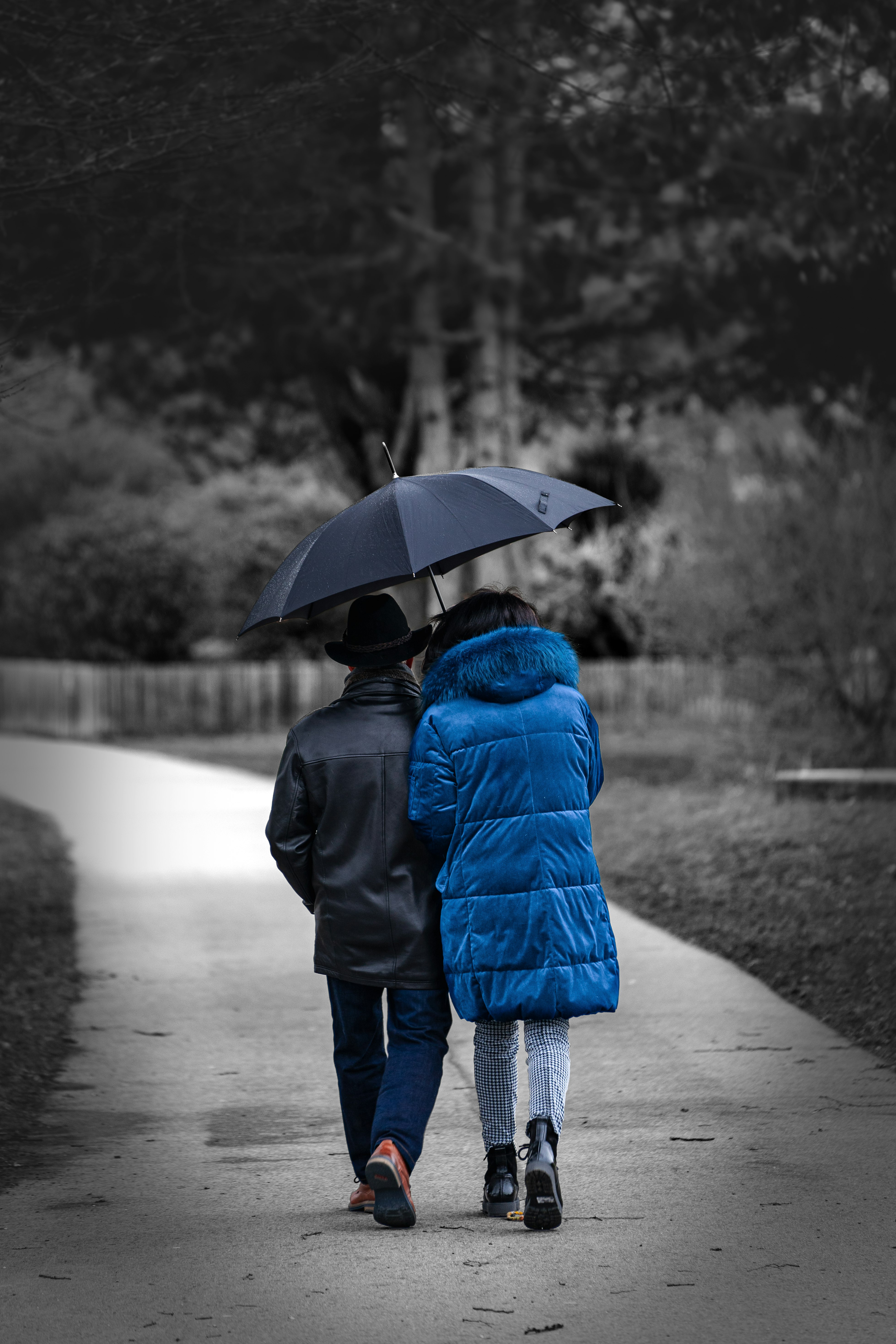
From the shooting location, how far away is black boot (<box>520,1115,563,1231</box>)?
4.52 metres

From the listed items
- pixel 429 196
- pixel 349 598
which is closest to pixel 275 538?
pixel 429 196

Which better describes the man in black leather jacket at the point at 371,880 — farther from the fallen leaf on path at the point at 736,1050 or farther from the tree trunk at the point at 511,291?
the tree trunk at the point at 511,291

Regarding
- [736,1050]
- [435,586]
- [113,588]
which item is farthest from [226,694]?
[435,586]

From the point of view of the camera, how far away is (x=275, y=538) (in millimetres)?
30250

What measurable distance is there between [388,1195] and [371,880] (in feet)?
2.69

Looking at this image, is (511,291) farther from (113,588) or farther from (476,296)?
(113,588)

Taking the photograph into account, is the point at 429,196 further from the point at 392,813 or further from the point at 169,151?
the point at 392,813

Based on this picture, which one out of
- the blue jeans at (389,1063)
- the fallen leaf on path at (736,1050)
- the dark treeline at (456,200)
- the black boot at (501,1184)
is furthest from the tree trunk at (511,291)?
the black boot at (501,1184)

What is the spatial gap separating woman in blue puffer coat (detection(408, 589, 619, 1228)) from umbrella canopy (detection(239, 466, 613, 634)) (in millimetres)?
283

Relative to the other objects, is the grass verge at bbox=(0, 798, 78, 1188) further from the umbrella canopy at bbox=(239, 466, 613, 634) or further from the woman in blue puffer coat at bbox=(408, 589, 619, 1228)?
the umbrella canopy at bbox=(239, 466, 613, 634)

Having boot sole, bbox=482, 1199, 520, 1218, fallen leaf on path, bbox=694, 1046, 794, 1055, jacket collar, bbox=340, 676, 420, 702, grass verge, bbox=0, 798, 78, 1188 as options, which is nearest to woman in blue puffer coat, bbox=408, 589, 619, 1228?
boot sole, bbox=482, 1199, 520, 1218

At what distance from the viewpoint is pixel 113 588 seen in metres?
29.8

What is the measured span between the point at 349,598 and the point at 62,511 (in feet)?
109

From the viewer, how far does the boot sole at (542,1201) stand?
14.8 ft
